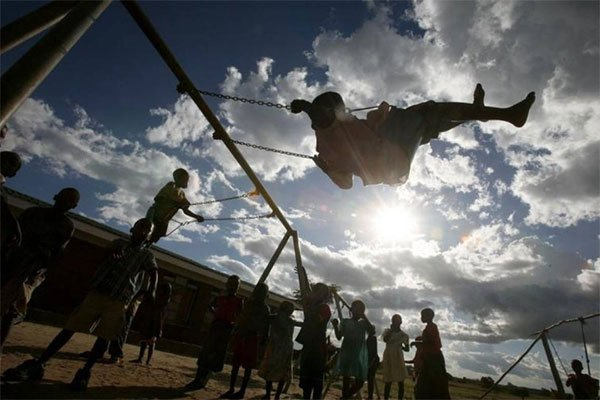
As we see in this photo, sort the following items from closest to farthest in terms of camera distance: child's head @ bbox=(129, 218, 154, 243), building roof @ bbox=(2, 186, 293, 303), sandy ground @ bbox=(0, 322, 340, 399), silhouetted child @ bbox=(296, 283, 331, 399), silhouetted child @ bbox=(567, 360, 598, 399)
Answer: sandy ground @ bbox=(0, 322, 340, 399) → child's head @ bbox=(129, 218, 154, 243) → silhouetted child @ bbox=(296, 283, 331, 399) → silhouetted child @ bbox=(567, 360, 598, 399) → building roof @ bbox=(2, 186, 293, 303)

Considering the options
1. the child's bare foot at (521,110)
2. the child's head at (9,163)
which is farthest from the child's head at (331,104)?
the child's head at (9,163)

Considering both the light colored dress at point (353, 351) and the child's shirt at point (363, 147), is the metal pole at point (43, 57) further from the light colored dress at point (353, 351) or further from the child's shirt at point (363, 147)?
the light colored dress at point (353, 351)

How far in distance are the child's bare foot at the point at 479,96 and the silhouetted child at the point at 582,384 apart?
7.42 metres

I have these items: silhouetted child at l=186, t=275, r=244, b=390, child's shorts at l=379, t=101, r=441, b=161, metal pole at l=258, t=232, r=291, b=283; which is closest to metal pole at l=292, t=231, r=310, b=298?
metal pole at l=258, t=232, r=291, b=283

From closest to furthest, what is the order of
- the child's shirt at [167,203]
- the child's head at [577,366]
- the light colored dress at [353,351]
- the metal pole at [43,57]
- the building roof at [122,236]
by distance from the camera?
1. the metal pole at [43,57]
2. the child's shirt at [167,203]
3. the light colored dress at [353,351]
4. the child's head at [577,366]
5. the building roof at [122,236]

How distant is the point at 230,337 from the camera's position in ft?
18.2

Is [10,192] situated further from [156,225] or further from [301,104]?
[301,104]

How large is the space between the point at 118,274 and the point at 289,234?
5.05 metres

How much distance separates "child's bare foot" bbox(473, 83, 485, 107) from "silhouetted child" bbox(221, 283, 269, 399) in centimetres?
425

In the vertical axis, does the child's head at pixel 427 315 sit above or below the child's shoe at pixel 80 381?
above

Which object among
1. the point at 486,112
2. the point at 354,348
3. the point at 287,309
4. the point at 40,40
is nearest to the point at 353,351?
the point at 354,348

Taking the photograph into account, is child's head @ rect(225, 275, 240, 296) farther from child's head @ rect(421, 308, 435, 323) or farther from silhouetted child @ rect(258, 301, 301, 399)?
child's head @ rect(421, 308, 435, 323)

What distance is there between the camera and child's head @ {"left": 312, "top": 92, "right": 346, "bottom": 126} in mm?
3453

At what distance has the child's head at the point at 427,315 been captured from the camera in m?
5.72
